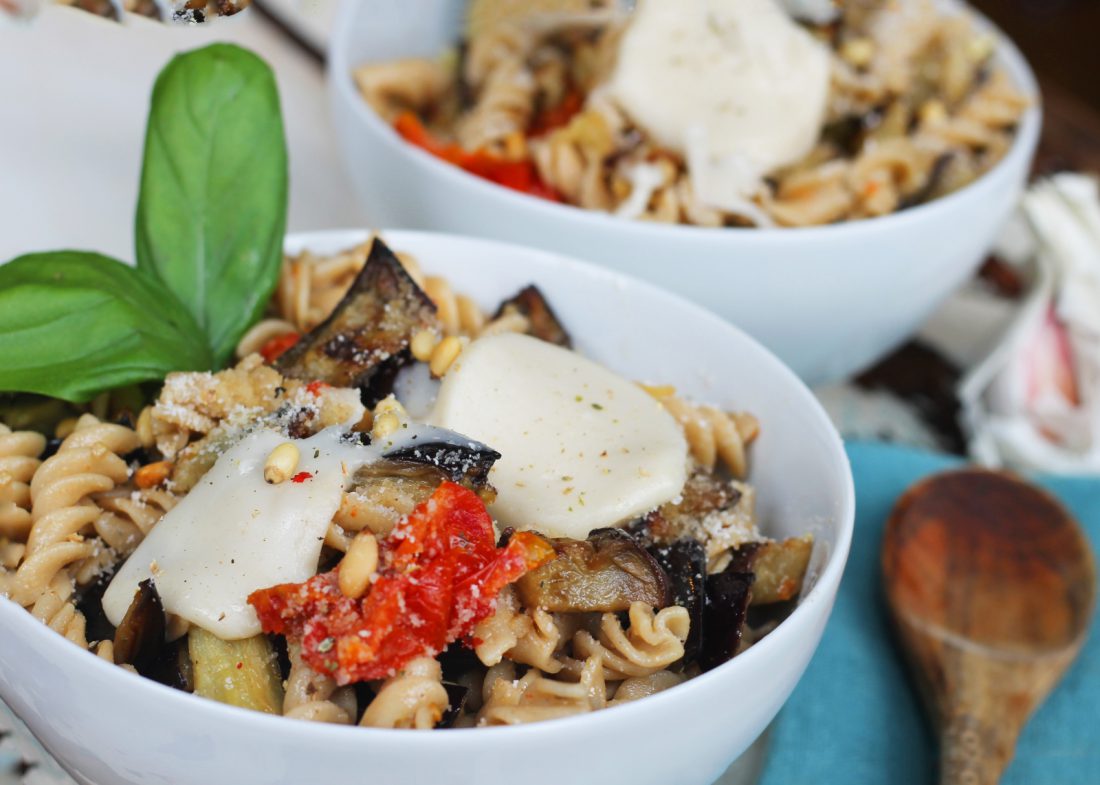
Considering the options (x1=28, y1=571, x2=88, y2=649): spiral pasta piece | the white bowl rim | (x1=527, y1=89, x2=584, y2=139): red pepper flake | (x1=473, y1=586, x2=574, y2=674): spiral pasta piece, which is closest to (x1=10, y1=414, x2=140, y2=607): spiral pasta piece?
(x1=28, y1=571, x2=88, y2=649): spiral pasta piece

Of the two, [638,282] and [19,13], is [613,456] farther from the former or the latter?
[19,13]

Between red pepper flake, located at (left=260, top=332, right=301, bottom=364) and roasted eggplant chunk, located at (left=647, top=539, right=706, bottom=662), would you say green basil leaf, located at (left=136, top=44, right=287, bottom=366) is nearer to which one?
red pepper flake, located at (left=260, top=332, right=301, bottom=364)

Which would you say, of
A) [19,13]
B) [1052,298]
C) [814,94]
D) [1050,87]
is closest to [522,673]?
[19,13]

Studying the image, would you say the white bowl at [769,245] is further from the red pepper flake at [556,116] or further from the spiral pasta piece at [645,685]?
the spiral pasta piece at [645,685]

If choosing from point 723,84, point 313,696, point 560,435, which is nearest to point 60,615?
point 313,696

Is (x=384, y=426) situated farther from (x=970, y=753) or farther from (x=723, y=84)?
(x=723, y=84)

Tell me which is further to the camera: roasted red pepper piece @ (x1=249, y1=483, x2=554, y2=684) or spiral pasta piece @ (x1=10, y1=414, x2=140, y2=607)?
spiral pasta piece @ (x1=10, y1=414, x2=140, y2=607)
